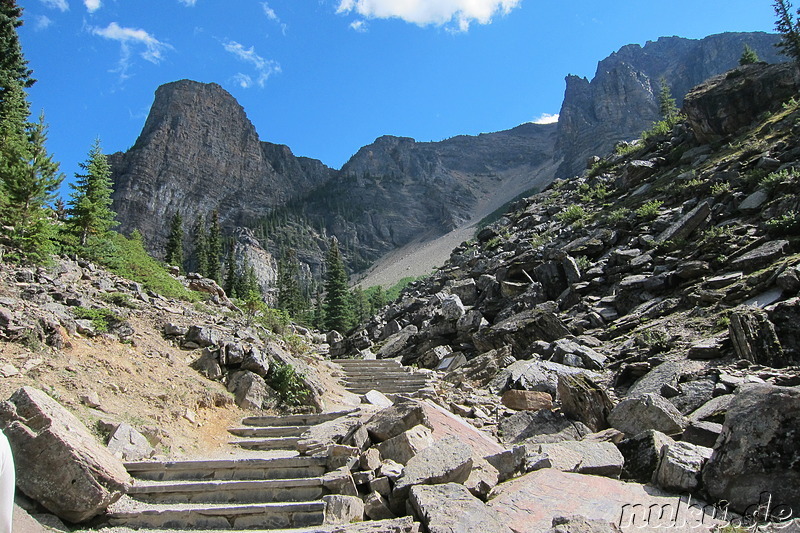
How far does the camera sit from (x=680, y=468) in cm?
521

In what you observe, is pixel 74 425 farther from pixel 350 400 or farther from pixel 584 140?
pixel 584 140

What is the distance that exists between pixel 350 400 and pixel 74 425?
7.90 metres

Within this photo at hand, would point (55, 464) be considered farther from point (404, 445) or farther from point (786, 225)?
point (786, 225)

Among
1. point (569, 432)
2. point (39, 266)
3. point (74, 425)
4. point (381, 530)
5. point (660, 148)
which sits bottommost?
point (569, 432)

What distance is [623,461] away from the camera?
6.06 metres

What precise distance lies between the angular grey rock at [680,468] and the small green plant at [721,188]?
17.1m

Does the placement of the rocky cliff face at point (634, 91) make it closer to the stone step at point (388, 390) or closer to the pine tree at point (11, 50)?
the pine tree at point (11, 50)

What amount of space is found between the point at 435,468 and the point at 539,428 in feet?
12.9

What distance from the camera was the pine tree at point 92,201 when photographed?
16.0 m

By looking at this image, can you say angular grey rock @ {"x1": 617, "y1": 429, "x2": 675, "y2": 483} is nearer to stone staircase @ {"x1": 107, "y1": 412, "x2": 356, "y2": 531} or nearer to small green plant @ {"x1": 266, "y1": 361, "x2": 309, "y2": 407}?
stone staircase @ {"x1": 107, "y1": 412, "x2": 356, "y2": 531}

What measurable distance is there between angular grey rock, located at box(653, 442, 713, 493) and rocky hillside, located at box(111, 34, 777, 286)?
131 metres

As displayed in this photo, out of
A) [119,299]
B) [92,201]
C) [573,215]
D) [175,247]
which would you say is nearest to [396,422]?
[119,299]

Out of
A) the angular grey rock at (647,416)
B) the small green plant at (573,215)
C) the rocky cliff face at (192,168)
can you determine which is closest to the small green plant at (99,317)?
the angular grey rock at (647,416)

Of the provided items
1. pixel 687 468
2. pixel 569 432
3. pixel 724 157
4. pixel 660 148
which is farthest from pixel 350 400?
pixel 660 148
